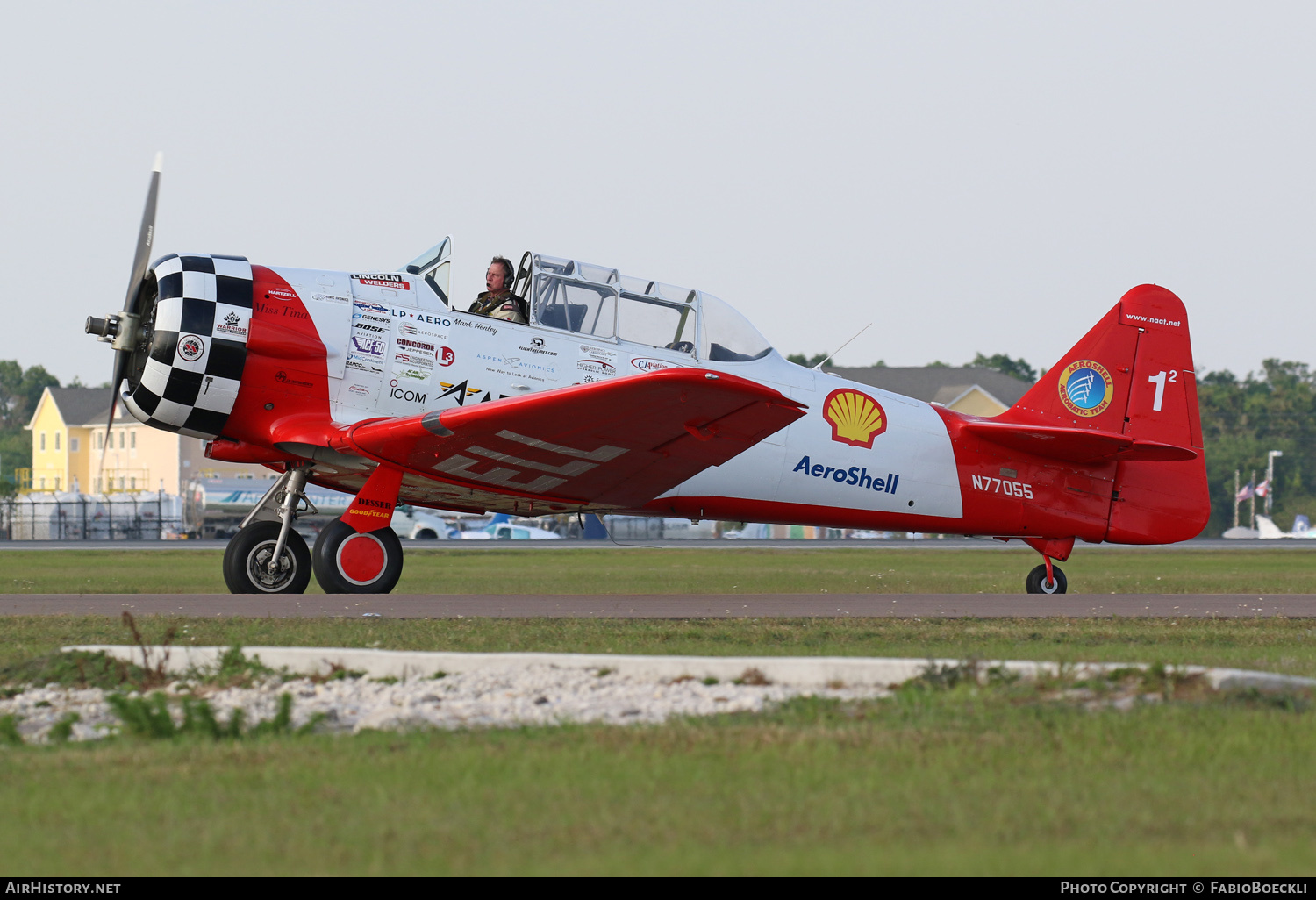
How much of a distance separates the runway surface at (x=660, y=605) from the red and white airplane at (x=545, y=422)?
1.06m

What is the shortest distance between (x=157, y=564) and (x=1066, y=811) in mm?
24334

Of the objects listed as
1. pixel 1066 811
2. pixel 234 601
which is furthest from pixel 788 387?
pixel 1066 811

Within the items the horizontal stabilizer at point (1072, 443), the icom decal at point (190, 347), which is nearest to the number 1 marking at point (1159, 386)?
the horizontal stabilizer at point (1072, 443)

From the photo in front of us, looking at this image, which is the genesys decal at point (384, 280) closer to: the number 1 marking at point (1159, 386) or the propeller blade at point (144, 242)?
the propeller blade at point (144, 242)

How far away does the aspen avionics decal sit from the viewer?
1514cm

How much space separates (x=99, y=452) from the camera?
82.8 meters

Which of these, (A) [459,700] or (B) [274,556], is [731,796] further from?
(B) [274,556]

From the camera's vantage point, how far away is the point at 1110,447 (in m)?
14.0

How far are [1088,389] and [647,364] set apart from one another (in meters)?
5.56

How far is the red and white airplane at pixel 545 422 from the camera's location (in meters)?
11.4

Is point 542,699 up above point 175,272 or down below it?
below

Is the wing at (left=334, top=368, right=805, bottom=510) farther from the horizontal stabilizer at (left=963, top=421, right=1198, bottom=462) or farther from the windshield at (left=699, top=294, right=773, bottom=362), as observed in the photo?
the horizontal stabilizer at (left=963, top=421, right=1198, bottom=462)
